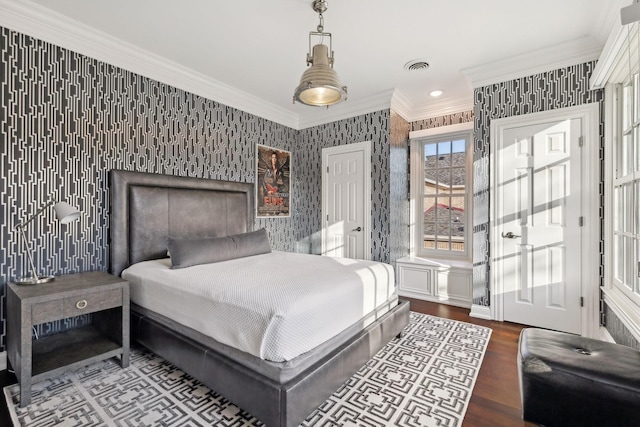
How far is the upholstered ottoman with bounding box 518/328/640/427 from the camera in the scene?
47.6 inches

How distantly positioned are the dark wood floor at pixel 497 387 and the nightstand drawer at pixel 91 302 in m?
0.59

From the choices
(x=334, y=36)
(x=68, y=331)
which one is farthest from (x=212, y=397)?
(x=334, y=36)

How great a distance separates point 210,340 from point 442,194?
3.62 m

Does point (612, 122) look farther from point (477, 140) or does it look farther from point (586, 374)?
point (586, 374)

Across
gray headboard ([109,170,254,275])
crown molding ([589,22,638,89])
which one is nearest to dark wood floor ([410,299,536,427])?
crown molding ([589,22,638,89])

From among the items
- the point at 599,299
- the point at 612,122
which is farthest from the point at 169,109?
the point at 599,299

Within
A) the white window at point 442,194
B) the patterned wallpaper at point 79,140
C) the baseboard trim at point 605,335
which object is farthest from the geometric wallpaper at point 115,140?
the baseboard trim at point 605,335

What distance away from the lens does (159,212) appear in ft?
9.70

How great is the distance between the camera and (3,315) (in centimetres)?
218

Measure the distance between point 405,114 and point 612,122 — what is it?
2297mm

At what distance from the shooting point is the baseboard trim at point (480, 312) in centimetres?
319

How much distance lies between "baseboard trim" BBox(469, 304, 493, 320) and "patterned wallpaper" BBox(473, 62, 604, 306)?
4 centimetres

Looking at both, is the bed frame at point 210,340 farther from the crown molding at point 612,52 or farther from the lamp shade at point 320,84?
the crown molding at point 612,52

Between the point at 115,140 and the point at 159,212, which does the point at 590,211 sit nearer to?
the point at 159,212
